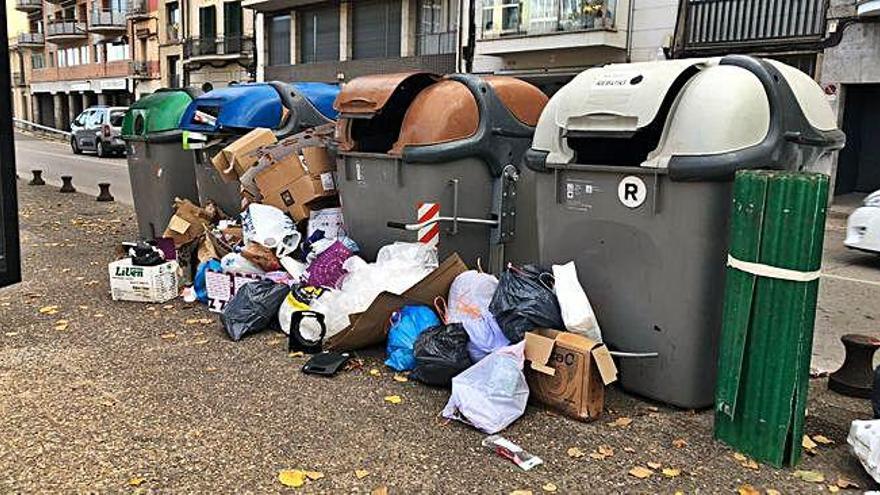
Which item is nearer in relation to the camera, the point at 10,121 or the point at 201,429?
the point at 10,121

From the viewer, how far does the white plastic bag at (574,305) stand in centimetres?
376

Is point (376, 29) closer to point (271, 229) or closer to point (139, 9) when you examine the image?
point (139, 9)

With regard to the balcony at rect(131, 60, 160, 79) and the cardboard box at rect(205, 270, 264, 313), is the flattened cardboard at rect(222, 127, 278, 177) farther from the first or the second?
the balcony at rect(131, 60, 160, 79)

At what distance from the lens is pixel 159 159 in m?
7.72

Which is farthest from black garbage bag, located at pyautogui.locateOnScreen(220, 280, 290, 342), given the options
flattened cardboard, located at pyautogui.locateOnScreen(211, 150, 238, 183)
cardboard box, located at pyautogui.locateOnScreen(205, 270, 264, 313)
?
flattened cardboard, located at pyautogui.locateOnScreen(211, 150, 238, 183)

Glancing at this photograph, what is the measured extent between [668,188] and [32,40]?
60.4m

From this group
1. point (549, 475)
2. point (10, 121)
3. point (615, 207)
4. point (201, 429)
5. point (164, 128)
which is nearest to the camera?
point (10, 121)

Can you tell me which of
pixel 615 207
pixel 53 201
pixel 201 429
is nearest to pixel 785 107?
pixel 615 207

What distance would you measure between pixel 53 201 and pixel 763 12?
1404cm

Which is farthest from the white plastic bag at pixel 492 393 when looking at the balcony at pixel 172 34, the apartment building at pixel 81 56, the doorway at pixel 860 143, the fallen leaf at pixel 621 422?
the apartment building at pixel 81 56

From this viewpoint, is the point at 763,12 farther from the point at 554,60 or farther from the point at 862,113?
the point at 554,60

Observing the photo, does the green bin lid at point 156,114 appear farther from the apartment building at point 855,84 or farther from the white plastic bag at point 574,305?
the apartment building at point 855,84

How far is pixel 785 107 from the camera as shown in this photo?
11.7ft

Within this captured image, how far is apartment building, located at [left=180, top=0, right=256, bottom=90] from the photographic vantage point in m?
A: 31.3
